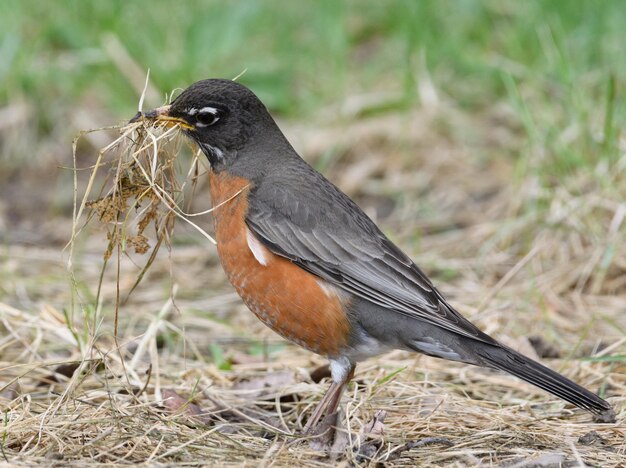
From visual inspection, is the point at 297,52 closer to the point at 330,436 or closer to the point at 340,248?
the point at 340,248

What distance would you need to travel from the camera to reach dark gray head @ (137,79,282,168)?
4598 millimetres

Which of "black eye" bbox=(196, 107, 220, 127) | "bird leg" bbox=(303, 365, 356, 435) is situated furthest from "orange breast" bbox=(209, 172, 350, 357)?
"black eye" bbox=(196, 107, 220, 127)

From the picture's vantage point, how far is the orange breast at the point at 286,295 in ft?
14.0

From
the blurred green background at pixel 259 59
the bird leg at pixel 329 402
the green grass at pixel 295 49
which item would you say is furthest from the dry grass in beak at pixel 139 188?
the green grass at pixel 295 49

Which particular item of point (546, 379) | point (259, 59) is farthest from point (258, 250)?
point (259, 59)

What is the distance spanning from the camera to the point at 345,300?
4.34 meters

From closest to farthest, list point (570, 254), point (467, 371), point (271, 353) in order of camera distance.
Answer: point (467, 371) → point (271, 353) → point (570, 254)

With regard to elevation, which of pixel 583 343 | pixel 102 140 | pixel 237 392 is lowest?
pixel 237 392

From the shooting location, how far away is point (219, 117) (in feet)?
15.6

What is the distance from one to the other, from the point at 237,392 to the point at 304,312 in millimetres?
592

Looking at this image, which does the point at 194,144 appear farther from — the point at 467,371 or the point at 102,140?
the point at 102,140

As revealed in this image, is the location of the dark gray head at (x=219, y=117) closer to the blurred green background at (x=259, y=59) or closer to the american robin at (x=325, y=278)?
the american robin at (x=325, y=278)

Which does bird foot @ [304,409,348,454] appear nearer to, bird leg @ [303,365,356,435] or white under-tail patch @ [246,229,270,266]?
bird leg @ [303,365,356,435]

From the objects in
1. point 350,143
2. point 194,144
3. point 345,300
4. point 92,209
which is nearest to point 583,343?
point 345,300
